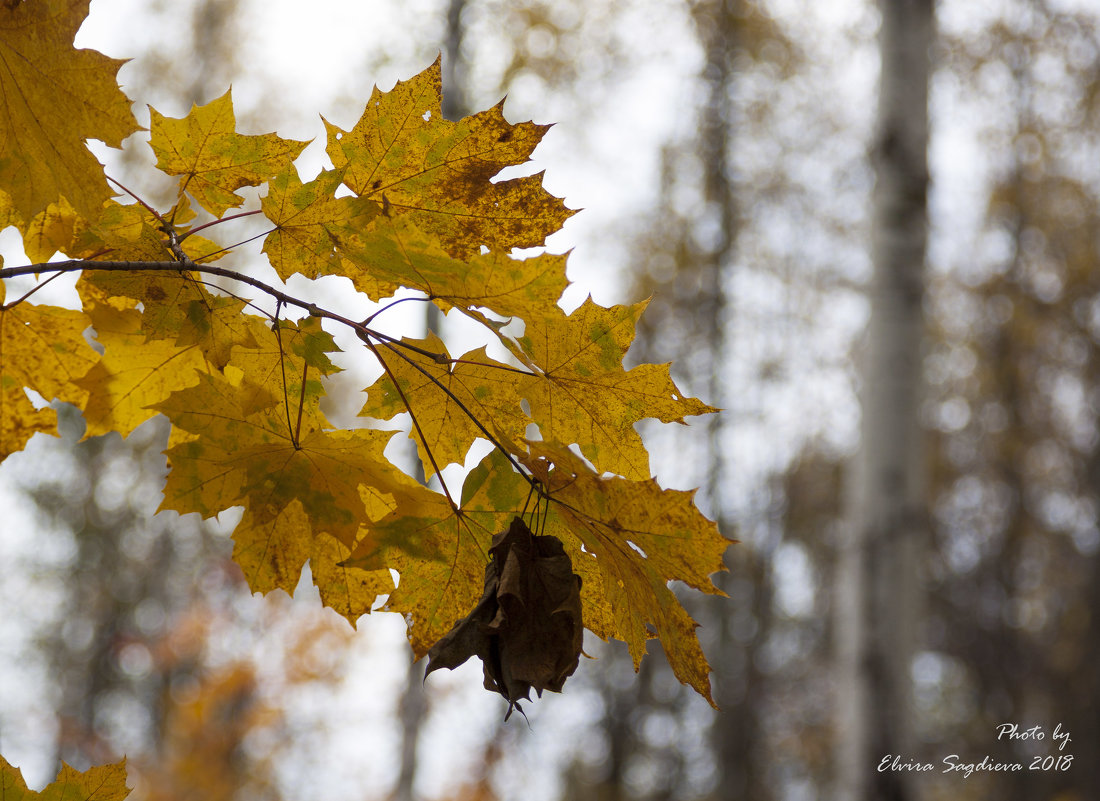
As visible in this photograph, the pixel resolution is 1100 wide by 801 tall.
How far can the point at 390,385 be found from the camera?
0.64 meters

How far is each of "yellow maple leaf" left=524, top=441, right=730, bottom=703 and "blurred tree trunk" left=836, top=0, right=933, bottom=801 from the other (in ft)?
6.77

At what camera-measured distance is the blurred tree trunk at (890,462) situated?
230cm

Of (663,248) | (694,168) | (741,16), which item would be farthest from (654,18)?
(663,248)

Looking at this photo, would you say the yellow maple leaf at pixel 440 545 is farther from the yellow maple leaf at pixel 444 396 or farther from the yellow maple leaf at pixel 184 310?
the yellow maple leaf at pixel 184 310

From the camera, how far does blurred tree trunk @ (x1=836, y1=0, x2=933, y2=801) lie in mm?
2301

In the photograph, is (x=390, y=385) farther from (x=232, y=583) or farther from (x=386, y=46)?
(x=232, y=583)

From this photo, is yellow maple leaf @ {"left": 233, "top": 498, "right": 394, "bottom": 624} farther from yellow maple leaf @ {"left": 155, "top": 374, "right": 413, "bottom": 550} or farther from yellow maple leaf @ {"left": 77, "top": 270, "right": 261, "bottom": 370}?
yellow maple leaf @ {"left": 77, "top": 270, "right": 261, "bottom": 370}

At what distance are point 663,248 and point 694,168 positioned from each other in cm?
73

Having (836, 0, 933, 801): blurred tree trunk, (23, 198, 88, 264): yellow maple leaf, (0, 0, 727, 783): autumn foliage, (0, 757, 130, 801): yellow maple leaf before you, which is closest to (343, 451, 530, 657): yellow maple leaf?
(0, 0, 727, 783): autumn foliage

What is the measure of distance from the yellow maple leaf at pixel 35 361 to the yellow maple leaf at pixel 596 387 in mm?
396

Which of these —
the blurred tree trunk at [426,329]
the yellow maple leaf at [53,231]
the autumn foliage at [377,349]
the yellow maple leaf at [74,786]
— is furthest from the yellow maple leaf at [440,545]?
the blurred tree trunk at [426,329]

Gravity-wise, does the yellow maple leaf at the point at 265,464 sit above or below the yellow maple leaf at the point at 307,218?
below

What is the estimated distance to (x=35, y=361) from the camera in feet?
2.29

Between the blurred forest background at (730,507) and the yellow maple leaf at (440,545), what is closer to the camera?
the yellow maple leaf at (440,545)
